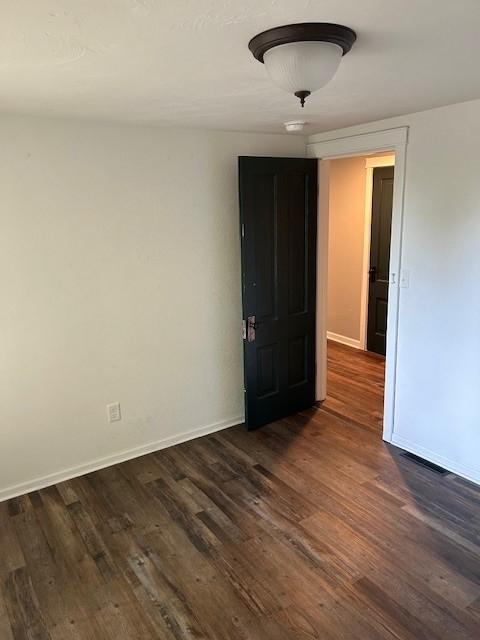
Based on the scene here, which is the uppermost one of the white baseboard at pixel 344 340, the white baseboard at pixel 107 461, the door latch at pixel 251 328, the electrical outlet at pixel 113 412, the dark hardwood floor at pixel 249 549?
the door latch at pixel 251 328

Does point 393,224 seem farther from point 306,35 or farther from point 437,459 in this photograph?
point 306,35

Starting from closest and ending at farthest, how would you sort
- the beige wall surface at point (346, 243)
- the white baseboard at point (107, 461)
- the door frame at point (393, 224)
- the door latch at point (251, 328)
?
the white baseboard at point (107, 461), the door frame at point (393, 224), the door latch at point (251, 328), the beige wall surface at point (346, 243)

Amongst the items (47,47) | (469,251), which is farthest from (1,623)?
(469,251)

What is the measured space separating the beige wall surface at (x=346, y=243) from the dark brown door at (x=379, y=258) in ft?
0.51

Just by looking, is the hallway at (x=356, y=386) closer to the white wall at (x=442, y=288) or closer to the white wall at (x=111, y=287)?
the white wall at (x=442, y=288)

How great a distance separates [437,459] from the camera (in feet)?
10.7

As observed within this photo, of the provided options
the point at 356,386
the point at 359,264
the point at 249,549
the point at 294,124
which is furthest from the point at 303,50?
the point at 359,264

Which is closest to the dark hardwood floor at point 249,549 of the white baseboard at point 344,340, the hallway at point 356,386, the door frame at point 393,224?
the hallway at point 356,386

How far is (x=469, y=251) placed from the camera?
286cm

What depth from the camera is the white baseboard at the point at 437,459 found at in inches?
121

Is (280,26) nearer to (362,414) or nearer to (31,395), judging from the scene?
(31,395)

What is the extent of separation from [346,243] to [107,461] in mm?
3855

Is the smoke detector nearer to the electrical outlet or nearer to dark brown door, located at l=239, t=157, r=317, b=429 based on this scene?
dark brown door, located at l=239, t=157, r=317, b=429

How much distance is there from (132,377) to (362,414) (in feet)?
6.49
